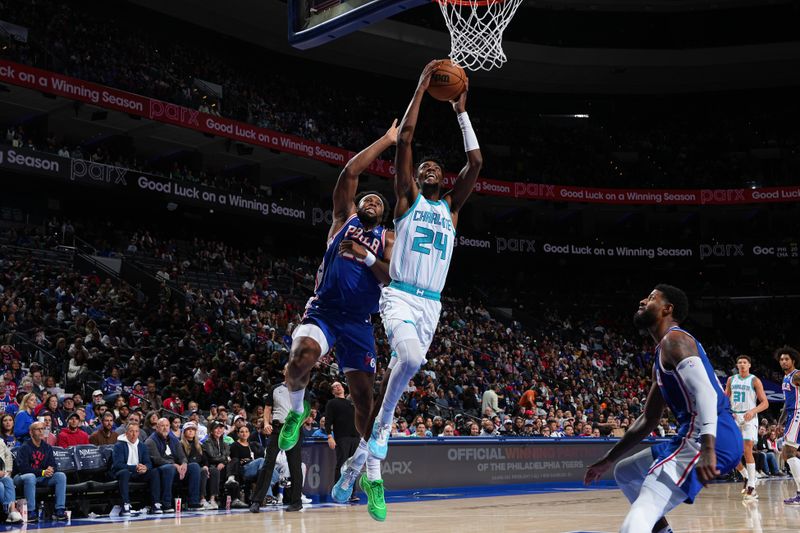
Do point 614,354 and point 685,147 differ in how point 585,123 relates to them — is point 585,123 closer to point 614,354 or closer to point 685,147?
point 685,147

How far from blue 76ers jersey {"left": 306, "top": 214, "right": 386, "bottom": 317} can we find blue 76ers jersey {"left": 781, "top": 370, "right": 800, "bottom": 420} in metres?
8.34

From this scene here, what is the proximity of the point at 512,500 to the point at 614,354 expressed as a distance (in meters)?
18.2

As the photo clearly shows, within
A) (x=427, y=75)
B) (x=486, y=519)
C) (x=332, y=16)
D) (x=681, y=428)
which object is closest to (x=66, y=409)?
(x=486, y=519)

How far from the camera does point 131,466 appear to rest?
11.6 meters

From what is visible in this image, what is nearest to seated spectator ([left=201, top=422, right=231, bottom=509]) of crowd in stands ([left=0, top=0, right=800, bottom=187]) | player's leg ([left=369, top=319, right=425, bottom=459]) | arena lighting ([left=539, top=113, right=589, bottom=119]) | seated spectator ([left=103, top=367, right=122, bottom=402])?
seated spectator ([left=103, top=367, right=122, bottom=402])

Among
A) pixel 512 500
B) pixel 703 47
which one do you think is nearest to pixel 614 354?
pixel 703 47

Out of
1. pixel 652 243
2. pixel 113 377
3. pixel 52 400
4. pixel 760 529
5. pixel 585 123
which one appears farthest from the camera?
pixel 585 123

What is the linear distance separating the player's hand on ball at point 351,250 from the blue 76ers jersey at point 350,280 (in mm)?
133

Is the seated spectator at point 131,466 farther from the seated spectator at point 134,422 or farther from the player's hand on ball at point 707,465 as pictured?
the player's hand on ball at point 707,465

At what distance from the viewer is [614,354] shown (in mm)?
31266

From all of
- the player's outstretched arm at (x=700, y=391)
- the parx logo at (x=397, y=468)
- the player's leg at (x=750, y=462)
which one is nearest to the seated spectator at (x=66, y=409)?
the parx logo at (x=397, y=468)

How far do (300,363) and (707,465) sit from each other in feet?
9.43

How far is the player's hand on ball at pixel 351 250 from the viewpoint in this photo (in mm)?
6352

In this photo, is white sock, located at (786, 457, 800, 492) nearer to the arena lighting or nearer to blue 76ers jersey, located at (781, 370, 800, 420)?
blue 76ers jersey, located at (781, 370, 800, 420)
